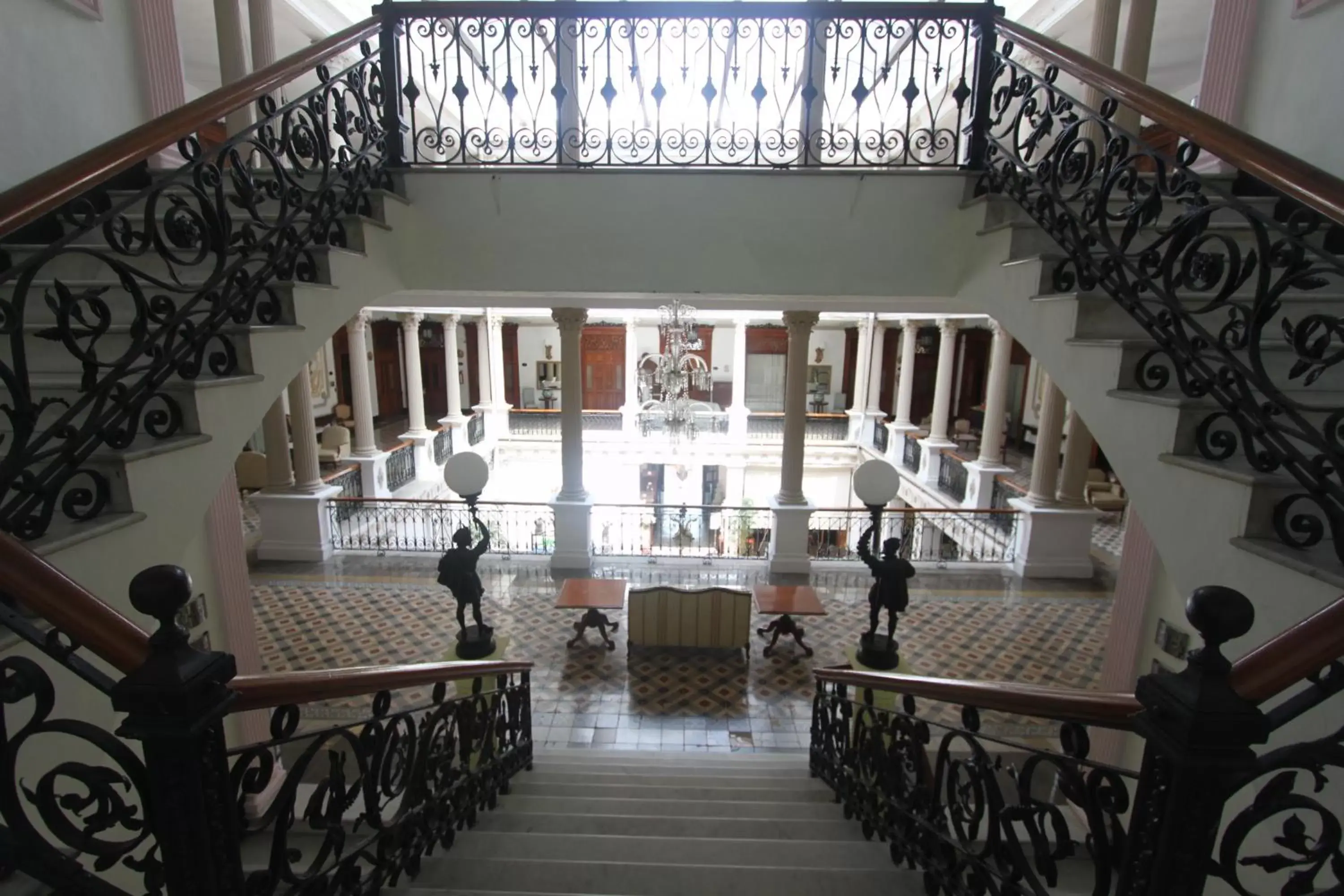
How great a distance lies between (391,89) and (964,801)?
4.06 metres

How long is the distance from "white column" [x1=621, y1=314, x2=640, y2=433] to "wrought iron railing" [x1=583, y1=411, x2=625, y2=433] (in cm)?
68

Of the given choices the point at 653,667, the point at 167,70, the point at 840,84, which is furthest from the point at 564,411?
the point at 840,84

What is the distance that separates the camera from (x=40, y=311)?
7.48 feet

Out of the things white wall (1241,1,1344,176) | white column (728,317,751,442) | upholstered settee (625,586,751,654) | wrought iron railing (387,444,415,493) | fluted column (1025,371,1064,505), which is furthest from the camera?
white column (728,317,751,442)

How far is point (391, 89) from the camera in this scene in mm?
3361

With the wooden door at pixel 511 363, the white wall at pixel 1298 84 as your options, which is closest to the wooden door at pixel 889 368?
the wooden door at pixel 511 363

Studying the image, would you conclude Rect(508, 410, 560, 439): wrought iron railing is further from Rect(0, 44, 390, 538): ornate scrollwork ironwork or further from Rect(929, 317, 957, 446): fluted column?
Rect(0, 44, 390, 538): ornate scrollwork ironwork

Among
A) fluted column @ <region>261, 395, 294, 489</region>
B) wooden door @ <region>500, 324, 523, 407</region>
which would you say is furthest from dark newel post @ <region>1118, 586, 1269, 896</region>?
wooden door @ <region>500, 324, 523, 407</region>

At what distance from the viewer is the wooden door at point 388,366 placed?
56.0 feet

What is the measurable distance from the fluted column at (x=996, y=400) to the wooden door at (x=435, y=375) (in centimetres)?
1454

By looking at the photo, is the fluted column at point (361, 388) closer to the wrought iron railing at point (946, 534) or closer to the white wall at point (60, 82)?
the white wall at point (60, 82)

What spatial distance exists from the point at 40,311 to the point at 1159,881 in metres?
3.52

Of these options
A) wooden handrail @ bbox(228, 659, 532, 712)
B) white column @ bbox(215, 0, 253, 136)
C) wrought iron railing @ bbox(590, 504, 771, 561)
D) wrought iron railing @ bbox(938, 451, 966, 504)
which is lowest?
wrought iron railing @ bbox(590, 504, 771, 561)

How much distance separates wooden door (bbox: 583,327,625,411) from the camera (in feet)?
59.7
